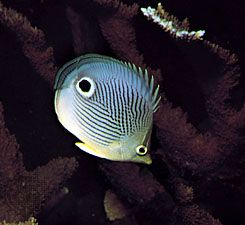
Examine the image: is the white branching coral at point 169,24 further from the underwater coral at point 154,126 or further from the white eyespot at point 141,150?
the white eyespot at point 141,150

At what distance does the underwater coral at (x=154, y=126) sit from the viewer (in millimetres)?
1952

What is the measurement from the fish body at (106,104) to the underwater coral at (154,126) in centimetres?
51

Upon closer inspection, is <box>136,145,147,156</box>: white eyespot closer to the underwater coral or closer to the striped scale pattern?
the striped scale pattern

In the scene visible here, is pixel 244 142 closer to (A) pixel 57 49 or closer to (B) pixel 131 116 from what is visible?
(B) pixel 131 116

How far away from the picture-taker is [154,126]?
2.07m

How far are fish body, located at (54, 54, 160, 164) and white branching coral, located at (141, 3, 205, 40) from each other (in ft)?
1.44

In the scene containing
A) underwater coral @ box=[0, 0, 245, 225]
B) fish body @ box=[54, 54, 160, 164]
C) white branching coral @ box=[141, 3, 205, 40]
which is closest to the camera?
fish body @ box=[54, 54, 160, 164]

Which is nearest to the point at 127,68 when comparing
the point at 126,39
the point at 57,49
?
the point at 126,39

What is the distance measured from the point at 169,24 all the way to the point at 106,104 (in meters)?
0.58

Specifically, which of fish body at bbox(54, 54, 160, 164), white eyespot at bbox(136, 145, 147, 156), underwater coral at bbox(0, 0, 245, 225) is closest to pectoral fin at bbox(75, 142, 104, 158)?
fish body at bbox(54, 54, 160, 164)

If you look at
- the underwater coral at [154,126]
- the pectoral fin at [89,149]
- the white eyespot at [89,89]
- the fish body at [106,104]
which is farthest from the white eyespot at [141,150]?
the underwater coral at [154,126]

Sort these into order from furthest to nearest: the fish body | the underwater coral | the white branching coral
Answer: the underwater coral < the white branching coral < the fish body

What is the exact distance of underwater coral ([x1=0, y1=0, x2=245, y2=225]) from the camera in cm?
195

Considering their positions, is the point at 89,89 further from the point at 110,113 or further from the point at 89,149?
the point at 89,149
